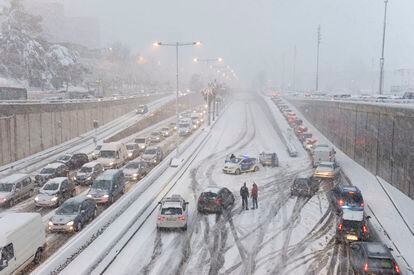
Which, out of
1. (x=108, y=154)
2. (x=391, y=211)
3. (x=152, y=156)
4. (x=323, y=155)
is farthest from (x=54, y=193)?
(x=323, y=155)

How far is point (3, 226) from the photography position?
61.6 ft

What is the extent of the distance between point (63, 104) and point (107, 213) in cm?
3784

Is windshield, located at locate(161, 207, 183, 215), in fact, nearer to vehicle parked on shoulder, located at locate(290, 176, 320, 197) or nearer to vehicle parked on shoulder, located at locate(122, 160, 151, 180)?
vehicle parked on shoulder, located at locate(290, 176, 320, 197)

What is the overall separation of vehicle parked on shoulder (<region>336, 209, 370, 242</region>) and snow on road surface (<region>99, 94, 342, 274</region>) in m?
0.81

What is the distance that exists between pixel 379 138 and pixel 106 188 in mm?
22925

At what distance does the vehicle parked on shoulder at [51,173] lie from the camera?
120 ft

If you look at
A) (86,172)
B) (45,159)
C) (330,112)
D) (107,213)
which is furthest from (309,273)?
(330,112)

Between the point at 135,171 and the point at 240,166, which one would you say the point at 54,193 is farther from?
the point at 240,166

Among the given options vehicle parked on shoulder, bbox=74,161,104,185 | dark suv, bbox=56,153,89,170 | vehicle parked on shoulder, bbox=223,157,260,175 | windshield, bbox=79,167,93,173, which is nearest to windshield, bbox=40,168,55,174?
vehicle parked on shoulder, bbox=74,161,104,185

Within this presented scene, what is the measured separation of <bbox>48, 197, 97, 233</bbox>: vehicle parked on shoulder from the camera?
2414cm

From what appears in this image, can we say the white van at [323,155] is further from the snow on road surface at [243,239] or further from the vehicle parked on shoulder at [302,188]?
the vehicle parked on shoulder at [302,188]

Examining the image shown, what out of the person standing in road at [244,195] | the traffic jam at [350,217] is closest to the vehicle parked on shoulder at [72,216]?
the person standing in road at [244,195]

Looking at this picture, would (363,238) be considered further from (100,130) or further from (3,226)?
(100,130)

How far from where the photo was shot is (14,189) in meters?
31.2
